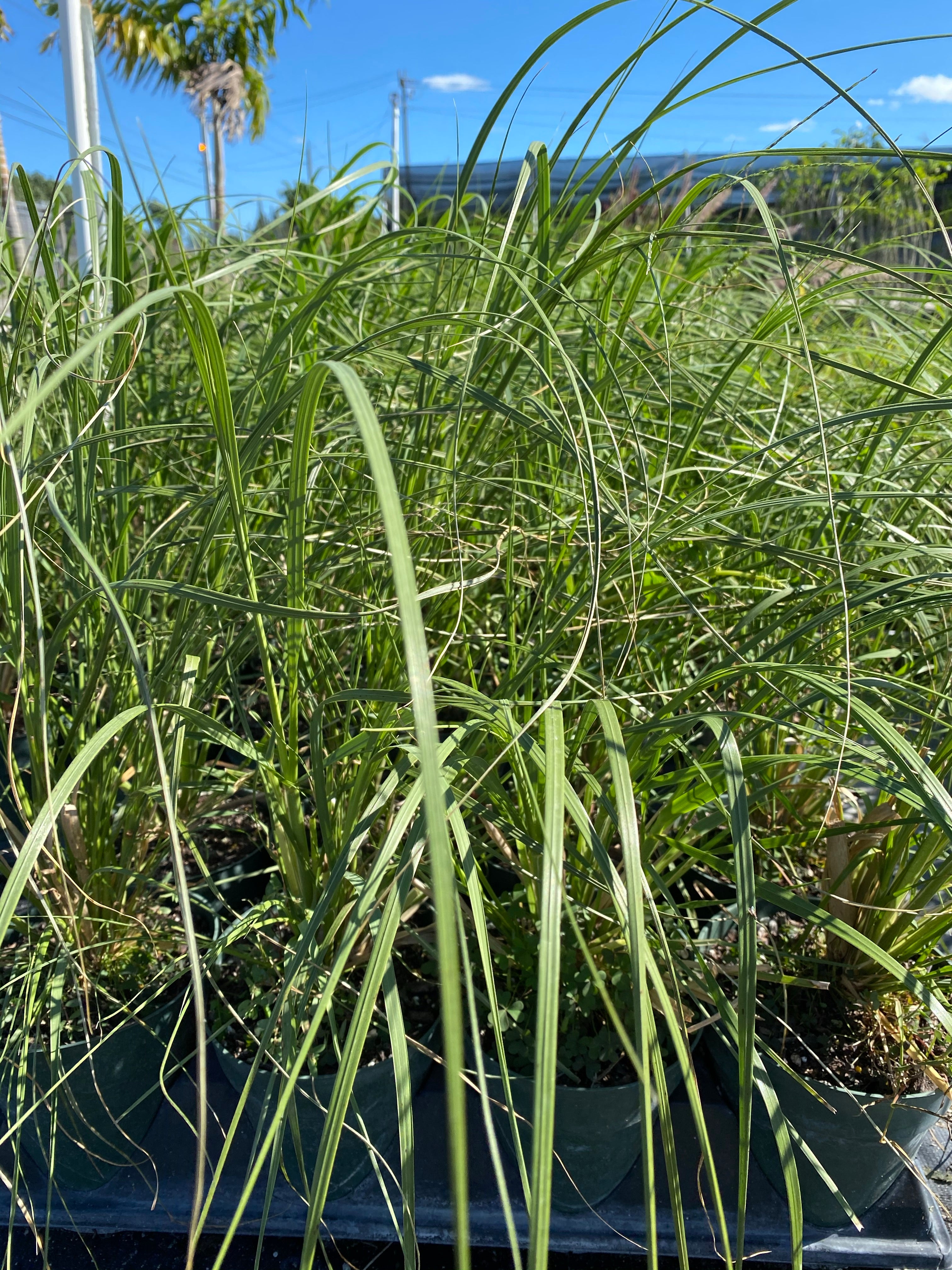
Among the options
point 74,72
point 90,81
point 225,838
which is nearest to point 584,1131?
point 225,838

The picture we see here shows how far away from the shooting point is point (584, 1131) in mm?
674

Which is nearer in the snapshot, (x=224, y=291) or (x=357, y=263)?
(x=357, y=263)

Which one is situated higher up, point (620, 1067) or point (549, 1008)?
point (549, 1008)

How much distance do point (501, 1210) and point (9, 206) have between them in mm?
1014

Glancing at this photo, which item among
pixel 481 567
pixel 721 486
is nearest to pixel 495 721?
pixel 481 567

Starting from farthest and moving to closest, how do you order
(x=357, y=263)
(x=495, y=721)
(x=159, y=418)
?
(x=159, y=418) → (x=495, y=721) → (x=357, y=263)

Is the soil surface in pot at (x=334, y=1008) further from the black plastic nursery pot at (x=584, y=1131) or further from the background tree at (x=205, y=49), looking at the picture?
the background tree at (x=205, y=49)

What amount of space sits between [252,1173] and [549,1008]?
19cm

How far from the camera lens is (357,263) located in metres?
0.47

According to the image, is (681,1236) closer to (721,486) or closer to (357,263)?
(357,263)

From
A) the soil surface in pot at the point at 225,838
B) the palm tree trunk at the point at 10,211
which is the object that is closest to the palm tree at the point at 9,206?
the palm tree trunk at the point at 10,211

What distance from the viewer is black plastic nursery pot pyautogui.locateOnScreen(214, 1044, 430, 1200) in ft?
2.20

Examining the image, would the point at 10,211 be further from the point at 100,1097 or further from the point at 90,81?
the point at 90,81

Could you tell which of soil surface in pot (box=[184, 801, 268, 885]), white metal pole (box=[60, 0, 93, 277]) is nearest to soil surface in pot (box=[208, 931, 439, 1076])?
soil surface in pot (box=[184, 801, 268, 885])
